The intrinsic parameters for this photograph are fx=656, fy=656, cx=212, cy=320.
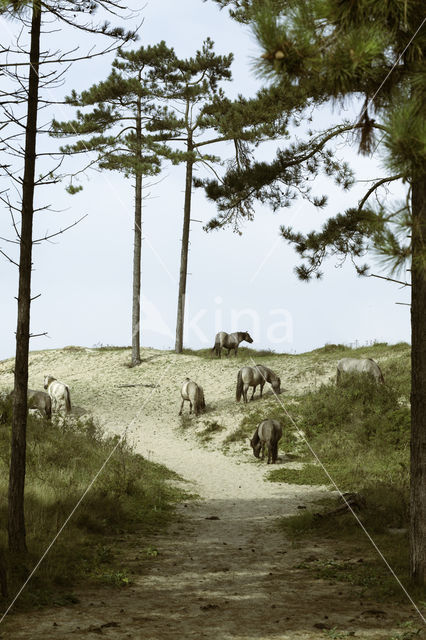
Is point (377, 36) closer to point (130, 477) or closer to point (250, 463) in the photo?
point (130, 477)

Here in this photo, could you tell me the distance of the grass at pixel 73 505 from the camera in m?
8.43

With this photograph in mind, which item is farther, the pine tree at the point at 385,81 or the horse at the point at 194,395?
the horse at the point at 194,395

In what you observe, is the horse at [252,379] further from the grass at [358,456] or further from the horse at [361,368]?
the horse at [361,368]

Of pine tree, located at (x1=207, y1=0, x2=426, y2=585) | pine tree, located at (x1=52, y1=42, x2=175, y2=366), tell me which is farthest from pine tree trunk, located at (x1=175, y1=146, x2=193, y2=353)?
pine tree, located at (x1=207, y1=0, x2=426, y2=585)

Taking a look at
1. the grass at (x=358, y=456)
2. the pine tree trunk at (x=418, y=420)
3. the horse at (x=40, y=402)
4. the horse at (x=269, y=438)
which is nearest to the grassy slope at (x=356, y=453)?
the grass at (x=358, y=456)

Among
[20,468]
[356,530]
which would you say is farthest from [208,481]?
[20,468]

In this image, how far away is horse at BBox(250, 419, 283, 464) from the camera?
17.8 m

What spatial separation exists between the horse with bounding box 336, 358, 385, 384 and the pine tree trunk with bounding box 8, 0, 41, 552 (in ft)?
54.0

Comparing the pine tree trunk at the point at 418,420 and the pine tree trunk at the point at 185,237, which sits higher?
the pine tree trunk at the point at 185,237

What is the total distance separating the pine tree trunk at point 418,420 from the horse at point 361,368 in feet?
50.4

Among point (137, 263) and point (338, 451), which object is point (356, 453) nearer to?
point (338, 451)

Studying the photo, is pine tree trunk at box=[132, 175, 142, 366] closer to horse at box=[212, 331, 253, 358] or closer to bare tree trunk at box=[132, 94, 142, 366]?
bare tree trunk at box=[132, 94, 142, 366]

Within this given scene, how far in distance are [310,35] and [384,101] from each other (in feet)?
7.67

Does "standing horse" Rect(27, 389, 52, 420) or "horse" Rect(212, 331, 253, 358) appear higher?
"horse" Rect(212, 331, 253, 358)
